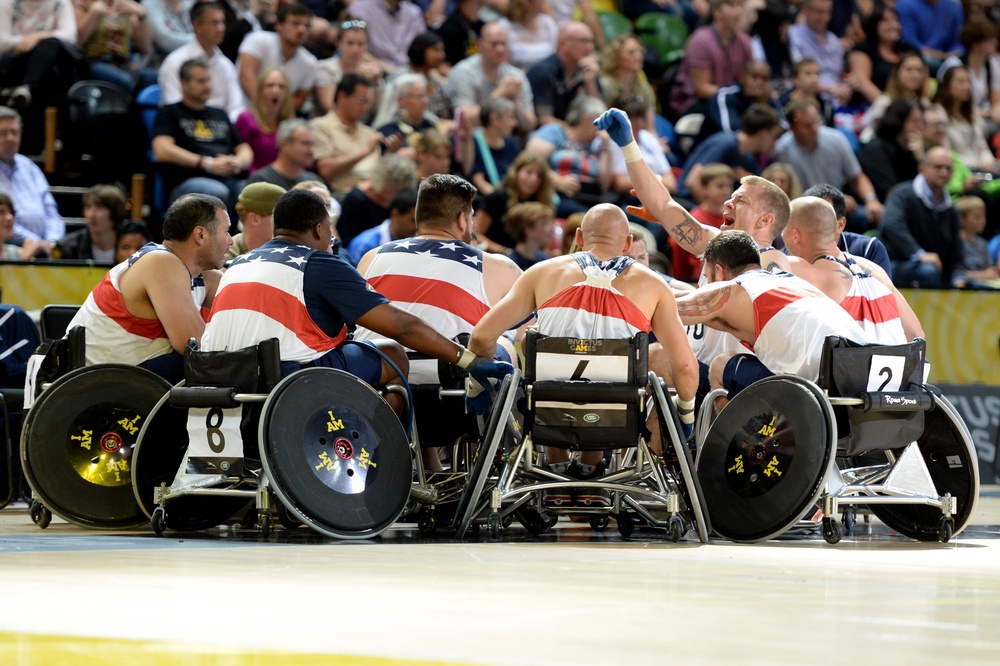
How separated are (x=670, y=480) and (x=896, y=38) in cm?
1097

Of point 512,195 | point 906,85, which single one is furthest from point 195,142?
point 906,85

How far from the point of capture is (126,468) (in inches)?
276

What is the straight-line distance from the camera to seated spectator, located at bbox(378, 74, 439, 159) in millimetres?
11977

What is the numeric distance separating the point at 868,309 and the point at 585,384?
2195mm

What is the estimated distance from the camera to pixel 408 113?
12148 mm

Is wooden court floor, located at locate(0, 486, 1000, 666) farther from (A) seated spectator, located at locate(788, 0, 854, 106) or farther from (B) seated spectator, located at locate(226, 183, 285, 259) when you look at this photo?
(A) seated spectator, located at locate(788, 0, 854, 106)

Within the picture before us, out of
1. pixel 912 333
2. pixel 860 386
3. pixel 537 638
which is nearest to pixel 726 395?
pixel 860 386

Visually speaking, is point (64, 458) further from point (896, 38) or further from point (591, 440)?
point (896, 38)

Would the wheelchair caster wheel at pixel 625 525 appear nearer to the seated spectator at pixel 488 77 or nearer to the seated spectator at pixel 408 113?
the seated spectator at pixel 408 113

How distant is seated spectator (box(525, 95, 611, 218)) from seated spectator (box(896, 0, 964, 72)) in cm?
555

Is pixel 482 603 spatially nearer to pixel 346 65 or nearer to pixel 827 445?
pixel 827 445

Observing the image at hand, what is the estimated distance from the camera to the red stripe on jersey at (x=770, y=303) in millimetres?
7000

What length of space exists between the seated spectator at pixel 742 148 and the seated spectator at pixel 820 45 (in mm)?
3027

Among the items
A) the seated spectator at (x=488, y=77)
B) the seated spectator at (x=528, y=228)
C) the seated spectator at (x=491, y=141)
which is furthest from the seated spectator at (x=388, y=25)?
the seated spectator at (x=528, y=228)
